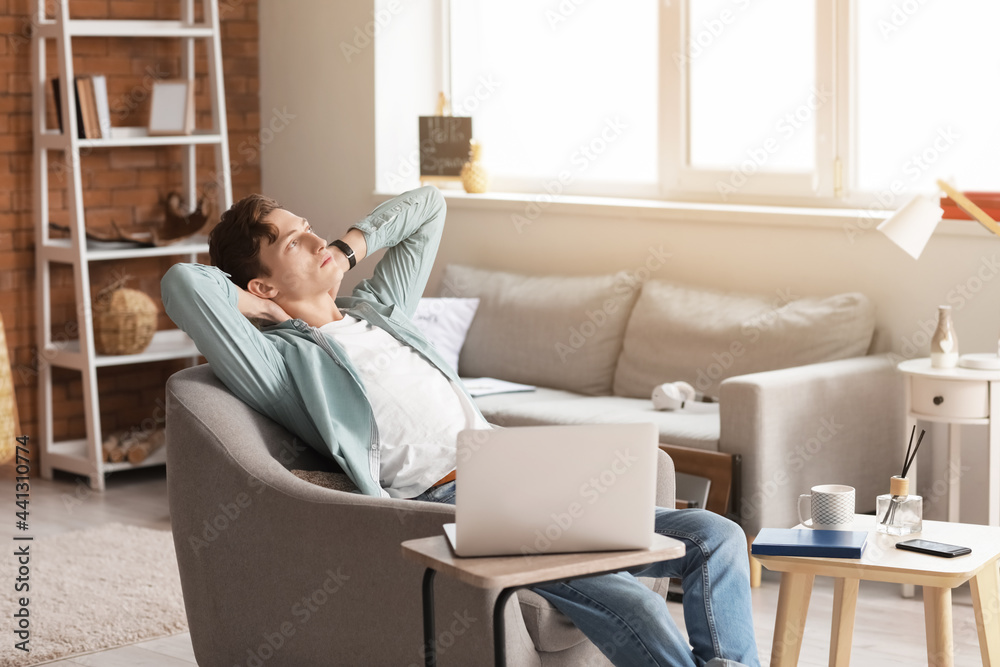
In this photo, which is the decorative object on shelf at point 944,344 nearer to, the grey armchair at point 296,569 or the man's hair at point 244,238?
the grey armchair at point 296,569

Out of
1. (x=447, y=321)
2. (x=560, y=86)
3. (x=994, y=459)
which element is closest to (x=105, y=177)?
(x=447, y=321)

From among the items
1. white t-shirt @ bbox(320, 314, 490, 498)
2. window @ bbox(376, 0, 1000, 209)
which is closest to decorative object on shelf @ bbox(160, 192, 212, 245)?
window @ bbox(376, 0, 1000, 209)

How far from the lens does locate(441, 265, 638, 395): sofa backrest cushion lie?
14.3 ft

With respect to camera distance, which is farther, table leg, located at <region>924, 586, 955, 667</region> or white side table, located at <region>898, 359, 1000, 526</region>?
white side table, located at <region>898, 359, 1000, 526</region>

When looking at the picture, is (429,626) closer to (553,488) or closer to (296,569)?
(553,488)

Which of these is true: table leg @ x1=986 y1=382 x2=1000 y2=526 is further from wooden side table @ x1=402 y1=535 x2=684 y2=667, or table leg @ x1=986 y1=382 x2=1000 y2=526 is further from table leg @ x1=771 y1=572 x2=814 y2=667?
wooden side table @ x1=402 y1=535 x2=684 y2=667

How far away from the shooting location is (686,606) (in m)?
2.18

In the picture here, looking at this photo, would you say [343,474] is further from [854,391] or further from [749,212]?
[749,212]

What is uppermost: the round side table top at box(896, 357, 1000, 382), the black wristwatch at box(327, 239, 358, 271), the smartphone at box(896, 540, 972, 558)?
the black wristwatch at box(327, 239, 358, 271)

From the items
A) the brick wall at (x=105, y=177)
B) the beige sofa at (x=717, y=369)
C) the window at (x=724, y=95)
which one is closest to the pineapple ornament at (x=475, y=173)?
the window at (x=724, y=95)

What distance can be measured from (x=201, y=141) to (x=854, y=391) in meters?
2.82

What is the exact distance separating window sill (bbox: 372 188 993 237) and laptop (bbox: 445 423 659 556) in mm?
2265

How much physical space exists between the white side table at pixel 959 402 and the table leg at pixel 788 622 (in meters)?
1.19

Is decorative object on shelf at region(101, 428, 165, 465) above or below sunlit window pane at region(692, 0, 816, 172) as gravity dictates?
below
